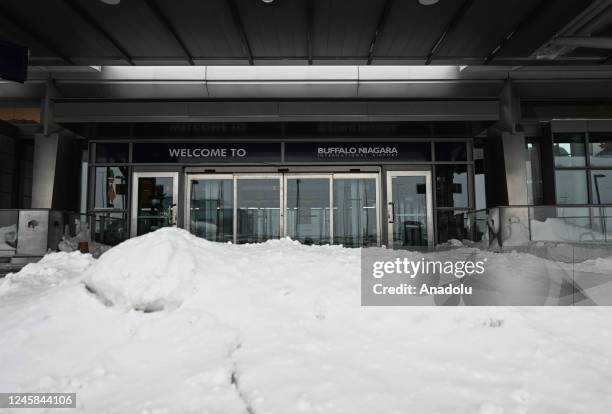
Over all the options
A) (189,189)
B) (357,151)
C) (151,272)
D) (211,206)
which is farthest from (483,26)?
(189,189)

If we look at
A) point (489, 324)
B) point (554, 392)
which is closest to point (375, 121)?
point (489, 324)

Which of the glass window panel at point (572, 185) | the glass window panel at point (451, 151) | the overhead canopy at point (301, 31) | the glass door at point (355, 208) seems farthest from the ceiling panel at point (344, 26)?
the glass window panel at point (572, 185)

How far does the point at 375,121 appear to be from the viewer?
11227 mm

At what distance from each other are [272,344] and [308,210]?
363 inches

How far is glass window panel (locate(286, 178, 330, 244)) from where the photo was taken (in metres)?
12.3

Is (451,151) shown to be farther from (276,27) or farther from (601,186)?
(276,27)

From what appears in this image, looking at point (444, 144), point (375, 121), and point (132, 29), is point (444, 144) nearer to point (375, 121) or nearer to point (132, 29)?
point (375, 121)

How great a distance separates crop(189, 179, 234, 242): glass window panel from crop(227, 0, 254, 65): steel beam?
387 cm

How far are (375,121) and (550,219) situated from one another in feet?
15.5

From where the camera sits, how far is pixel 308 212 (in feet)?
40.6

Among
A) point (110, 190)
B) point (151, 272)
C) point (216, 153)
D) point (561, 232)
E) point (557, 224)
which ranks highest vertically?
point (216, 153)

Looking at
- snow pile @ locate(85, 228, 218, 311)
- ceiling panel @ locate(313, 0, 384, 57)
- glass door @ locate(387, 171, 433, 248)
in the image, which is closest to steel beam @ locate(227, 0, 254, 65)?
ceiling panel @ locate(313, 0, 384, 57)

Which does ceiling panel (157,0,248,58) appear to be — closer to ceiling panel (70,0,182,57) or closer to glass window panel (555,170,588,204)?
ceiling panel (70,0,182,57)

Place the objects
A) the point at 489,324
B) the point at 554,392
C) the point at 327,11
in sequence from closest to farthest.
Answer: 1. the point at 554,392
2. the point at 489,324
3. the point at 327,11
